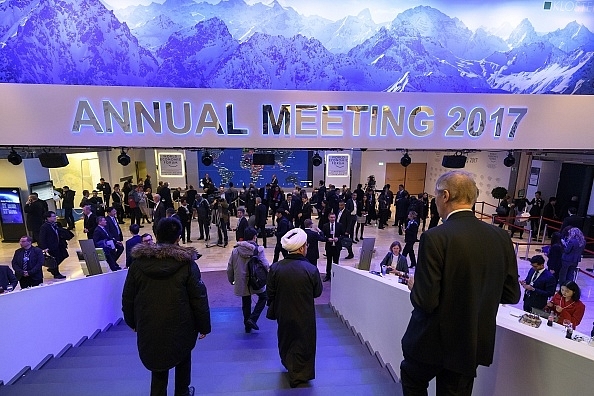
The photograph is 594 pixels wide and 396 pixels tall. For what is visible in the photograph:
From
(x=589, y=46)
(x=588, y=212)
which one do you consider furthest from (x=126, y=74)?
(x=588, y=212)

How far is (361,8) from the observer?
7.23 m

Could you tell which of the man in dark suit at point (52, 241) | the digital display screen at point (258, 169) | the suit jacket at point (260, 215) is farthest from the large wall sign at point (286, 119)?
the digital display screen at point (258, 169)

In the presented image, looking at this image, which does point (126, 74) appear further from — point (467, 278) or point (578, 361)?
point (578, 361)

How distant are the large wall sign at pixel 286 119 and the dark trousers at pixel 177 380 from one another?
13.0 feet

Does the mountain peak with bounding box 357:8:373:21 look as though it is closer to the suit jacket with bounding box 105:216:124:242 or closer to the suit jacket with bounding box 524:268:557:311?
the suit jacket with bounding box 524:268:557:311

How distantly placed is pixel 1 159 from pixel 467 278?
12.0 m

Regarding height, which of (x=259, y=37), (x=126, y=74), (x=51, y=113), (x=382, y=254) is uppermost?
(x=259, y=37)

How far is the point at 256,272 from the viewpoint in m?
4.12

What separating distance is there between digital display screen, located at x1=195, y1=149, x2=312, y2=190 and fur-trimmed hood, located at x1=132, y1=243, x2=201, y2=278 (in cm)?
1502

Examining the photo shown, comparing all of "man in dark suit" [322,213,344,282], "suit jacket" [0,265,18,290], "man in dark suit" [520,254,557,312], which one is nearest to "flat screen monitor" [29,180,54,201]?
"suit jacket" [0,265,18,290]

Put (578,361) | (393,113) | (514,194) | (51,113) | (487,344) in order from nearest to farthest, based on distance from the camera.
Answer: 1. (578,361)
2. (487,344)
3. (51,113)
4. (393,113)
5. (514,194)

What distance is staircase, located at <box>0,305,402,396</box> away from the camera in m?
2.44

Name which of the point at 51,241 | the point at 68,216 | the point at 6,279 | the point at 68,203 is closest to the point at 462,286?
the point at 6,279

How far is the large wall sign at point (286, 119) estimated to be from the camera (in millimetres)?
5219
